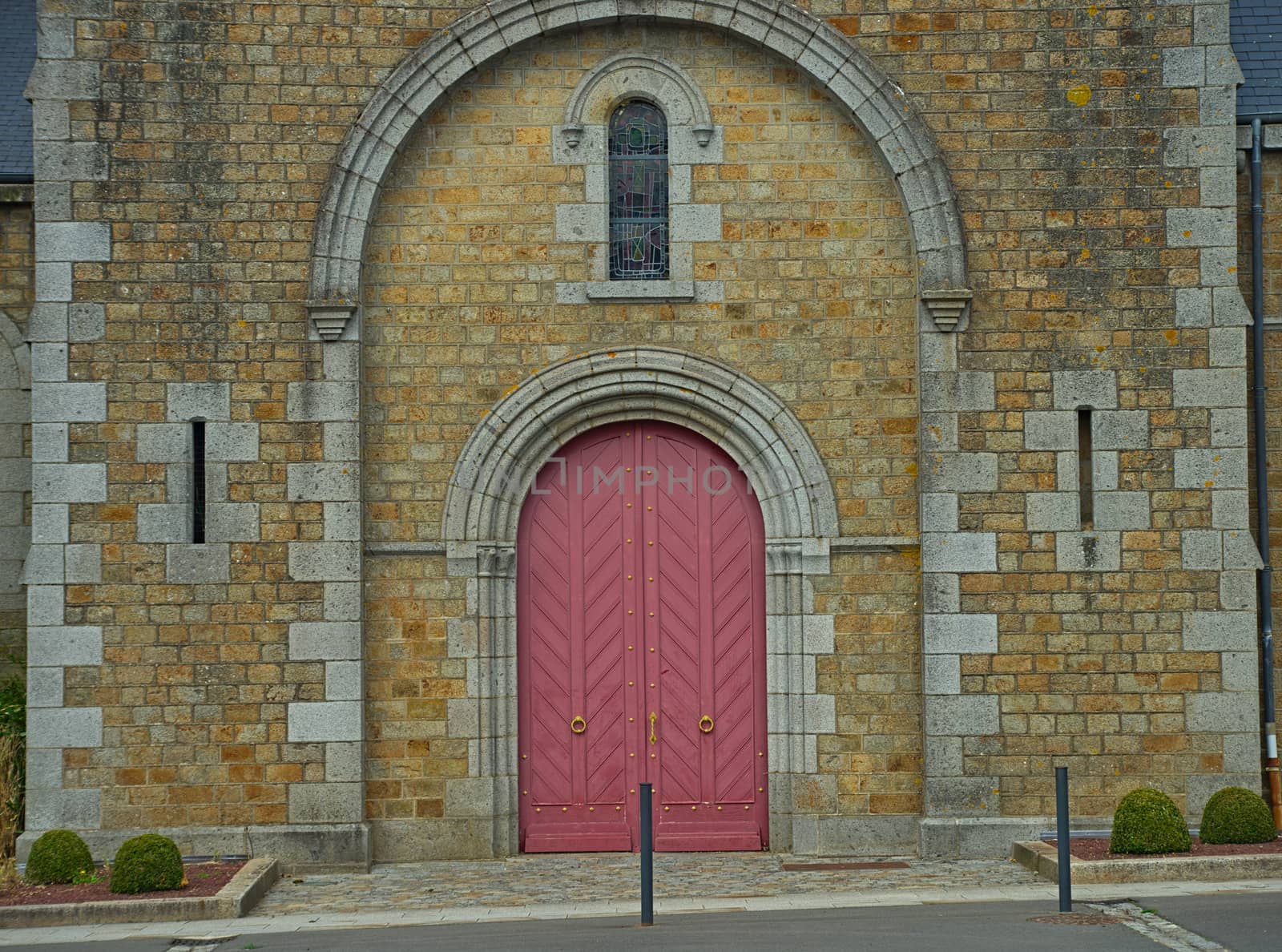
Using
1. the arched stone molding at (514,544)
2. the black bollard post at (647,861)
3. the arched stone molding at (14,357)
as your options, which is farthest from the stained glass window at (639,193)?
the arched stone molding at (14,357)

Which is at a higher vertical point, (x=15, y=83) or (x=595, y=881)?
(x=15, y=83)

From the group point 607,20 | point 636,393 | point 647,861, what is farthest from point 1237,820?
point 607,20

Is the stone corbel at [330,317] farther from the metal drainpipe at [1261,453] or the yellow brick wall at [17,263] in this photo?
the metal drainpipe at [1261,453]

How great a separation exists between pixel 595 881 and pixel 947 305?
427cm

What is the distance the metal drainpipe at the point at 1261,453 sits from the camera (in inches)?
404

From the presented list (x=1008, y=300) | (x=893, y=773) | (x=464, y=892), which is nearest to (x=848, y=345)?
(x=1008, y=300)

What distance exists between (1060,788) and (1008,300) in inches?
138

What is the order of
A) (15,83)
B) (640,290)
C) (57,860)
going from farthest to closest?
(15,83), (640,290), (57,860)

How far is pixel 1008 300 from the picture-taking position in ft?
33.3

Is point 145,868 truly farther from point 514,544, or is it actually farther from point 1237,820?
point 1237,820

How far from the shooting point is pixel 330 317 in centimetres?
999

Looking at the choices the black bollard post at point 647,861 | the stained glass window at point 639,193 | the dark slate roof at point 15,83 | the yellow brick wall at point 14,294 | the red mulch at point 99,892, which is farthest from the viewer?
the dark slate roof at point 15,83

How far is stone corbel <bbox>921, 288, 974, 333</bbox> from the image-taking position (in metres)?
10.0

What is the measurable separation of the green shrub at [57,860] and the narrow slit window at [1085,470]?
258 inches
